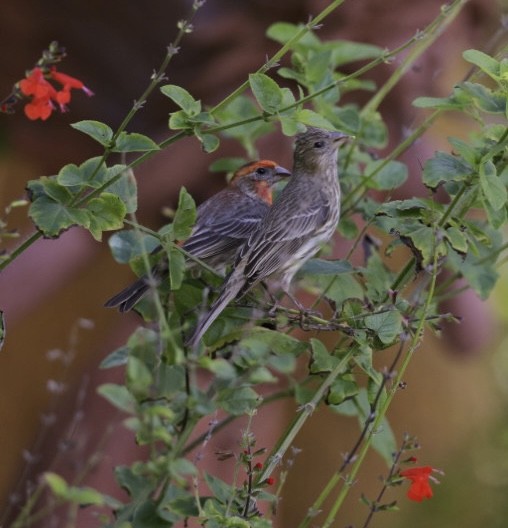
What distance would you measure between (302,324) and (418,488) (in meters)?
0.27

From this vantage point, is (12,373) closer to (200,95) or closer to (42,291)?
(42,291)

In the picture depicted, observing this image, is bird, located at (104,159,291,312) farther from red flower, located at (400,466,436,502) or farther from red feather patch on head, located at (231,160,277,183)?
red flower, located at (400,466,436,502)

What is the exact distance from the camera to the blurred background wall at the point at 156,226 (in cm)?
313

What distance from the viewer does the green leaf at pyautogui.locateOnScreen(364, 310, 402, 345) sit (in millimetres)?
1449

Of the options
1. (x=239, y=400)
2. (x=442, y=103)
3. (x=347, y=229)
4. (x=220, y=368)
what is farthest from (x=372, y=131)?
(x=220, y=368)

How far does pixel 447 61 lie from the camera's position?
3.41m

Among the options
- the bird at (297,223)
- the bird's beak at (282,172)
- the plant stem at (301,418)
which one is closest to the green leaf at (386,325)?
the plant stem at (301,418)

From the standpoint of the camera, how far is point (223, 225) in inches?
84.6

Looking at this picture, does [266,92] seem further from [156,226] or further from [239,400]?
[156,226]

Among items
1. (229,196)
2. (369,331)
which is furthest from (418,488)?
(229,196)

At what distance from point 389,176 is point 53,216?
693mm

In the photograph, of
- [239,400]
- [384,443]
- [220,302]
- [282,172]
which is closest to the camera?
[239,400]

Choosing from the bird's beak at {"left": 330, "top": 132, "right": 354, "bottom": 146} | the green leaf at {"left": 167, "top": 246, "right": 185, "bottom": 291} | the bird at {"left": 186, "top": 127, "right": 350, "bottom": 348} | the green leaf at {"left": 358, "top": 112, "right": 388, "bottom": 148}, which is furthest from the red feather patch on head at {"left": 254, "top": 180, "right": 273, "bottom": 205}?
the green leaf at {"left": 167, "top": 246, "right": 185, "bottom": 291}

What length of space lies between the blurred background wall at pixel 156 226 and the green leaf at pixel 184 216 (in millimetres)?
1326
